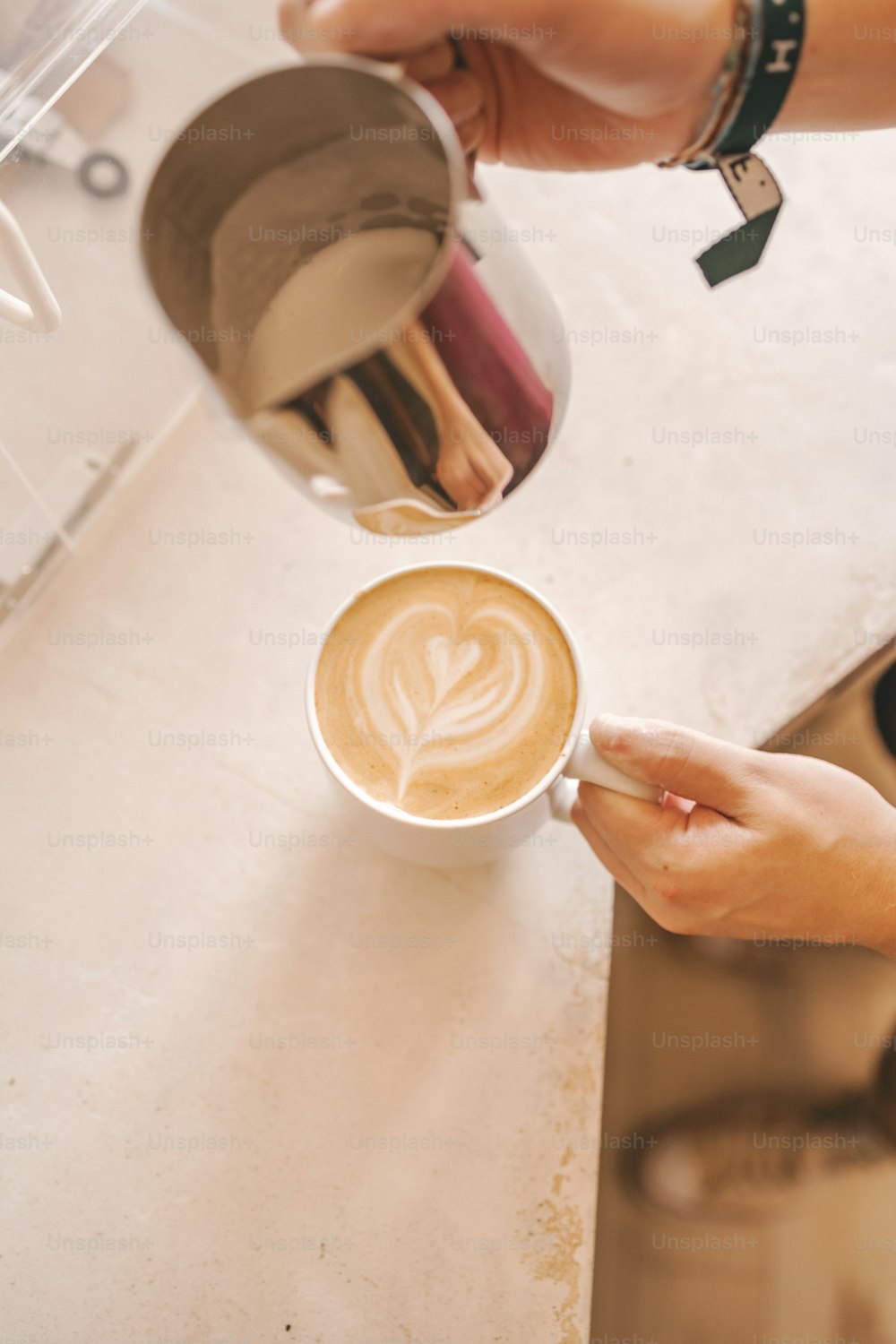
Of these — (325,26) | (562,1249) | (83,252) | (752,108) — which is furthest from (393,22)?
(562,1249)

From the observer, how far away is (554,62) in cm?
58

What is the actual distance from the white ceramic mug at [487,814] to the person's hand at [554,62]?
0.33m

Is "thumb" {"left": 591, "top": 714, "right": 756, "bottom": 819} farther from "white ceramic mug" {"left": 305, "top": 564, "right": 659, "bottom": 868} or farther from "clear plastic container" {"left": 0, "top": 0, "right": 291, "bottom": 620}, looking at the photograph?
"clear plastic container" {"left": 0, "top": 0, "right": 291, "bottom": 620}

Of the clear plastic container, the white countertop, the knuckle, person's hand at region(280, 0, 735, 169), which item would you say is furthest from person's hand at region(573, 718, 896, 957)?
the clear plastic container

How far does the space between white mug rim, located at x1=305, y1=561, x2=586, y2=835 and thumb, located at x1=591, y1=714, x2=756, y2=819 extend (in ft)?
0.16

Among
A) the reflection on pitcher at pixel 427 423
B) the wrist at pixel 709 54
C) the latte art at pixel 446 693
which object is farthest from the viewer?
the latte art at pixel 446 693

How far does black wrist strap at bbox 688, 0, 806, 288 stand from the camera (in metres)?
0.62

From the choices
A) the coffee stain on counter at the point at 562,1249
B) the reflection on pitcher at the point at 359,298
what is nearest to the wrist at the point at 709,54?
the reflection on pitcher at the point at 359,298

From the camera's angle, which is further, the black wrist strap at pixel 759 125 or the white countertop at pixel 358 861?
the white countertop at pixel 358 861

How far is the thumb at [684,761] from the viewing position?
2.18ft

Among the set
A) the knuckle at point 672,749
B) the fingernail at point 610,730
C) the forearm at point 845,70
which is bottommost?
the knuckle at point 672,749

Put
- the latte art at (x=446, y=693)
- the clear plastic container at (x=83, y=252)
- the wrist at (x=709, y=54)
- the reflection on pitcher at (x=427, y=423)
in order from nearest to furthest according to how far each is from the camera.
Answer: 1. the reflection on pitcher at (x=427, y=423)
2. the wrist at (x=709, y=54)
3. the latte art at (x=446, y=693)
4. the clear plastic container at (x=83, y=252)

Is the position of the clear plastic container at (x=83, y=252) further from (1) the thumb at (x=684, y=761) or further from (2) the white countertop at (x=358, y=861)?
(1) the thumb at (x=684, y=761)

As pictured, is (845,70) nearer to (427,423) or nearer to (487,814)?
(427,423)
